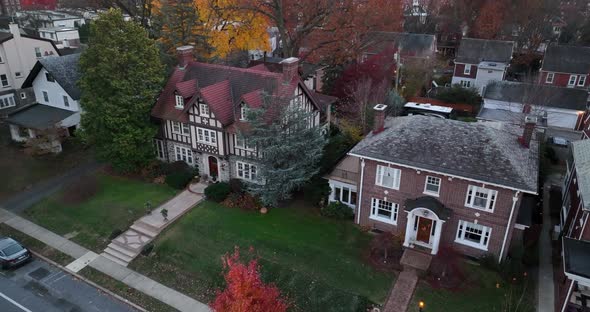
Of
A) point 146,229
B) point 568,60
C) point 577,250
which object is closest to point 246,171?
point 146,229

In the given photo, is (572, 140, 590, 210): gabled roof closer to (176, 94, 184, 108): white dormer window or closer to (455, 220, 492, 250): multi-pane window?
(455, 220, 492, 250): multi-pane window

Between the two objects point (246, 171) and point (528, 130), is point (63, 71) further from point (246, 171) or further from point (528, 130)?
point (528, 130)

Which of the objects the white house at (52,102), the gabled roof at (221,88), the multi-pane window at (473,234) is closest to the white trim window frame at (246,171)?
the gabled roof at (221,88)

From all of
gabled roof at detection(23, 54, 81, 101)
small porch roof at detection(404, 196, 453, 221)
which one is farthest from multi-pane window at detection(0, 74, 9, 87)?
small porch roof at detection(404, 196, 453, 221)

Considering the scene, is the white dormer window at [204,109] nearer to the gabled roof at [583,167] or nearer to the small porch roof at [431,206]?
the small porch roof at [431,206]

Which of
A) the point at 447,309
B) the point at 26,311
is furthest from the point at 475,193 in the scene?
the point at 26,311

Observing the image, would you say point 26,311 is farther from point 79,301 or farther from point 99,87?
point 99,87
